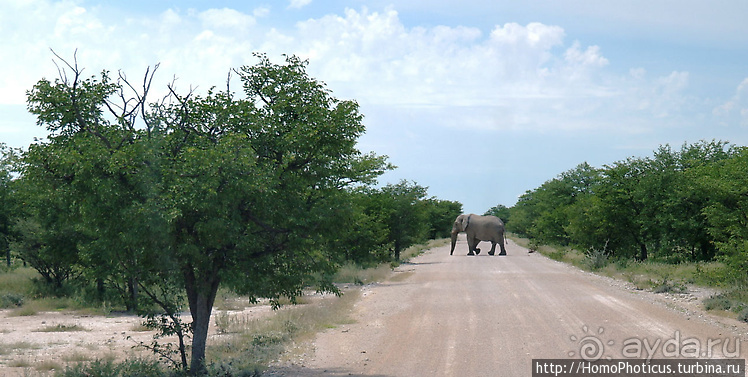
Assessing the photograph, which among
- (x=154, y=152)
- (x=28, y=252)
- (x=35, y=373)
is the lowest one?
(x=35, y=373)

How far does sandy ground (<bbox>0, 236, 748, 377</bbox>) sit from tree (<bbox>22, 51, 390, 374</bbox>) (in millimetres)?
1897

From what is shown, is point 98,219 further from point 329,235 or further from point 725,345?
point 725,345

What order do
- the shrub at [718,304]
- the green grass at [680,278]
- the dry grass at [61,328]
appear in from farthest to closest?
the dry grass at [61,328], the green grass at [680,278], the shrub at [718,304]

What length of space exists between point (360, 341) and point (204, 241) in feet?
16.9

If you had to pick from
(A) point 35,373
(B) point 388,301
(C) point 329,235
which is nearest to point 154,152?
(C) point 329,235

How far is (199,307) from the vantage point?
1055 centimetres

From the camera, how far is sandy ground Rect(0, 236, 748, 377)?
440 inches

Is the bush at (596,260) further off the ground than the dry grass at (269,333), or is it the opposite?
the bush at (596,260)

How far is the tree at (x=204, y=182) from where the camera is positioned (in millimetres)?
8922

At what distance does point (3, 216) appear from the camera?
2791 centimetres

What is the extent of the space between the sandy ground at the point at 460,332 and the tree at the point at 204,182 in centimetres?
190

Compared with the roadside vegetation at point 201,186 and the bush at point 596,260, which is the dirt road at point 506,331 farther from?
the bush at point 596,260

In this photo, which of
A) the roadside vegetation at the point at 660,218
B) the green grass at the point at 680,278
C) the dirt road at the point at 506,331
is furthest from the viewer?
the roadside vegetation at the point at 660,218

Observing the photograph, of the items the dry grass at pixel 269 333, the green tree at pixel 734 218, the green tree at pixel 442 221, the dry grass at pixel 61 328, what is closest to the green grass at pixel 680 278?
the green tree at pixel 734 218
